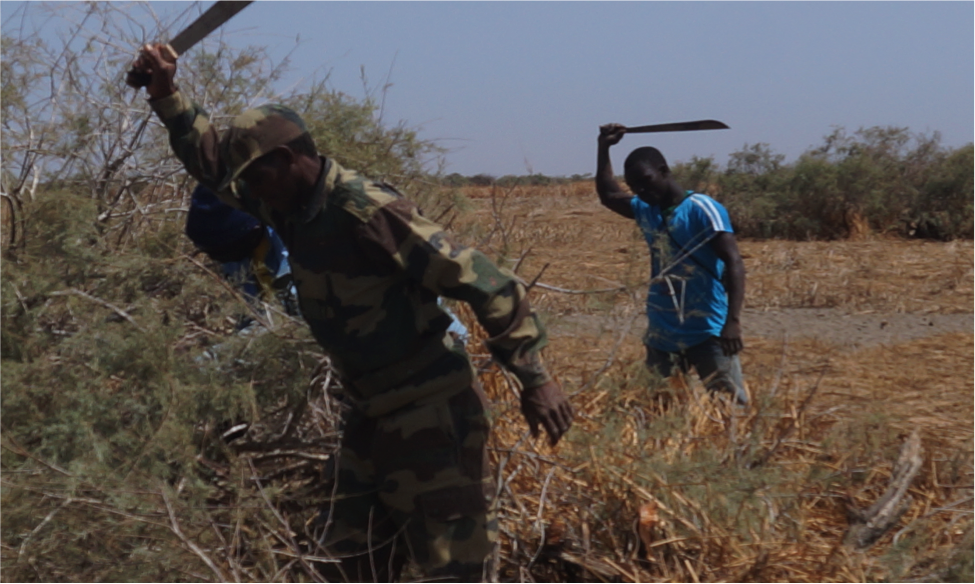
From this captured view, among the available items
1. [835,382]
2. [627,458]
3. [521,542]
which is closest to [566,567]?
[521,542]

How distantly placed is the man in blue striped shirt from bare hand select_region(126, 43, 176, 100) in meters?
2.07

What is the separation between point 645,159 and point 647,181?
114mm

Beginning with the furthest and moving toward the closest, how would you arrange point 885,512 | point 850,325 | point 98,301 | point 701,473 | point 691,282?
point 850,325
point 691,282
point 98,301
point 885,512
point 701,473

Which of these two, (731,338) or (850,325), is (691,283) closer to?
(731,338)

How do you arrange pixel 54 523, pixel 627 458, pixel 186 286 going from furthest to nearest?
pixel 186 286 < pixel 627 458 < pixel 54 523

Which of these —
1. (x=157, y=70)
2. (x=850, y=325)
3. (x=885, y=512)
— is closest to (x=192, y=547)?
(x=157, y=70)

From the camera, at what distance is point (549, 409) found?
2682 millimetres

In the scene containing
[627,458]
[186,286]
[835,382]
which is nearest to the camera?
[627,458]

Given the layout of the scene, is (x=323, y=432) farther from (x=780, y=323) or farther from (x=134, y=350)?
(x=780, y=323)

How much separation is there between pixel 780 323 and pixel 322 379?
5.86 metres

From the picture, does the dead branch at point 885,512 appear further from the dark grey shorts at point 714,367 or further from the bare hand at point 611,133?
A: the bare hand at point 611,133

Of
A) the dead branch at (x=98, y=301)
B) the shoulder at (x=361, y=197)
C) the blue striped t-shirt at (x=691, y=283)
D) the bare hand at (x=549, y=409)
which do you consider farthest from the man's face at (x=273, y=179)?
the blue striped t-shirt at (x=691, y=283)

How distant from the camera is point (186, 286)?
4.07 m

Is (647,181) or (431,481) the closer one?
(431,481)
